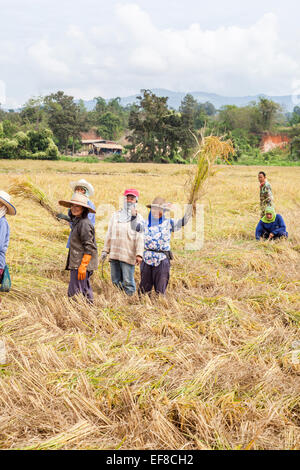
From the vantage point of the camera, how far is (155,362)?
7.86 feet

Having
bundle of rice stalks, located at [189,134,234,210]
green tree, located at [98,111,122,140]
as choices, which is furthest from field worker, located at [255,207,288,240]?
green tree, located at [98,111,122,140]

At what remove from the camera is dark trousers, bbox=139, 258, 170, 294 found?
349 cm

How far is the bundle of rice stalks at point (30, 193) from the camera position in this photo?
4.61 m

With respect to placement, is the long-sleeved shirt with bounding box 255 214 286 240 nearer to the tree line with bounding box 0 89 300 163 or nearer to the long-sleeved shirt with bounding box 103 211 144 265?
the long-sleeved shirt with bounding box 103 211 144 265

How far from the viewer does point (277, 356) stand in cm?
256

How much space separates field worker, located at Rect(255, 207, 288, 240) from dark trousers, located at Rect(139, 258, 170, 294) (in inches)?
102

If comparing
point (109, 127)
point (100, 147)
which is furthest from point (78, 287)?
point (109, 127)

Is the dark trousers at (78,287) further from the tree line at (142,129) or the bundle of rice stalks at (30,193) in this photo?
the tree line at (142,129)

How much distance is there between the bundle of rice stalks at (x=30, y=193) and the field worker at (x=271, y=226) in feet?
9.85

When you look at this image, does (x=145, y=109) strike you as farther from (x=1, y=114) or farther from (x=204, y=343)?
(x=204, y=343)

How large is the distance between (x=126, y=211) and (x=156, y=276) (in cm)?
68

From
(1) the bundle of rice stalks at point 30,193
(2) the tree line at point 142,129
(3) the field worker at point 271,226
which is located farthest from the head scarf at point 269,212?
(2) the tree line at point 142,129

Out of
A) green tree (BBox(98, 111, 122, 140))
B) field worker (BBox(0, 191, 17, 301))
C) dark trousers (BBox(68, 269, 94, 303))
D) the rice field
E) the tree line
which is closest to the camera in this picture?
the rice field

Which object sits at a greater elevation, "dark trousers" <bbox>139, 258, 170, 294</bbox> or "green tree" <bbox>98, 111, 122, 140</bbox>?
"green tree" <bbox>98, 111, 122, 140</bbox>
